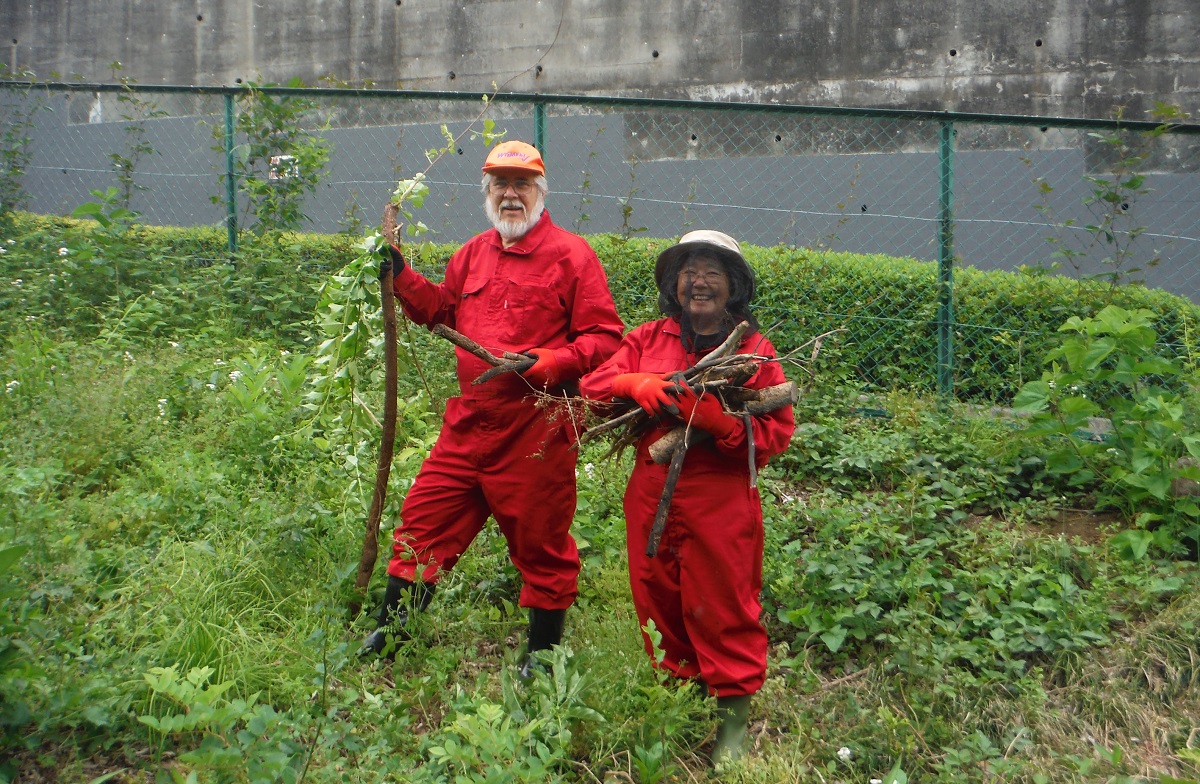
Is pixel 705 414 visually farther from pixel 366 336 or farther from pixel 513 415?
pixel 366 336

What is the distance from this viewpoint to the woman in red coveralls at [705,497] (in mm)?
3355

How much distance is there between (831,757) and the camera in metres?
3.62

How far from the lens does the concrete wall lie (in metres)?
13.3

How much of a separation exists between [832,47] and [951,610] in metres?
11.7

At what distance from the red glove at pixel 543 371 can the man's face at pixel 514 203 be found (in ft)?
1.76

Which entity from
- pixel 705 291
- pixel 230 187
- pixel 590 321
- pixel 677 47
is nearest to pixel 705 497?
pixel 705 291

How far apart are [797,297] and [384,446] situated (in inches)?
131

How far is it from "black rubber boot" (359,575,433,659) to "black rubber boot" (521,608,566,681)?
0.42 metres

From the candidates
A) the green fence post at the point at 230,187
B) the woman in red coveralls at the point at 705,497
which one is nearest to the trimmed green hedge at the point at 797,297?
the green fence post at the point at 230,187

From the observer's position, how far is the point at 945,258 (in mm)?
6188

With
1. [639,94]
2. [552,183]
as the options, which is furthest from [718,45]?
[552,183]

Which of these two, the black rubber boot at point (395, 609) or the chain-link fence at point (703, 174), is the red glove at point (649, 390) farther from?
the chain-link fence at point (703, 174)

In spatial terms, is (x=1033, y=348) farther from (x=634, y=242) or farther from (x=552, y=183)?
(x=552, y=183)

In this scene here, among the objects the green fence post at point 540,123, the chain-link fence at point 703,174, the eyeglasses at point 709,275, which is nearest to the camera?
the eyeglasses at point 709,275
